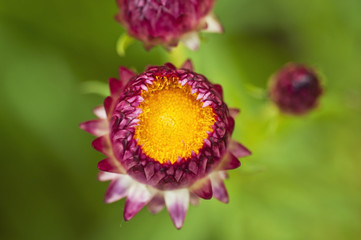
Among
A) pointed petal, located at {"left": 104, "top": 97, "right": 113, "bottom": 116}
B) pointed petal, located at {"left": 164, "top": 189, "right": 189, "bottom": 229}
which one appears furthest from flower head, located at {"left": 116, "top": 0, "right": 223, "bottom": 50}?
pointed petal, located at {"left": 164, "top": 189, "right": 189, "bottom": 229}

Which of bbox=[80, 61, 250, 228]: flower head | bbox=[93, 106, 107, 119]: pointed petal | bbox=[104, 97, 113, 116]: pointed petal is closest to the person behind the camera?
A: bbox=[80, 61, 250, 228]: flower head

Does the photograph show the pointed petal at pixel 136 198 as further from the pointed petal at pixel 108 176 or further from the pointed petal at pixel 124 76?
the pointed petal at pixel 124 76

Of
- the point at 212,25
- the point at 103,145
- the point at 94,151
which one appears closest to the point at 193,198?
the point at 103,145

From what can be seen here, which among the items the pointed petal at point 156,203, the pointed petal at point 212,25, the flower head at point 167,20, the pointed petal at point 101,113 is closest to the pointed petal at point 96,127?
the pointed petal at point 101,113

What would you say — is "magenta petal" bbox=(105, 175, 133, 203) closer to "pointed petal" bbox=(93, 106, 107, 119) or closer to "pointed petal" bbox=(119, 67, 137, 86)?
"pointed petal" bbox=(93, 106, 107, 119)

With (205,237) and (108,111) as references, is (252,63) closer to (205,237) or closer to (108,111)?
(205,237)

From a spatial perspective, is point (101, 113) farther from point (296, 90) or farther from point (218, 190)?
point (296, 90)
